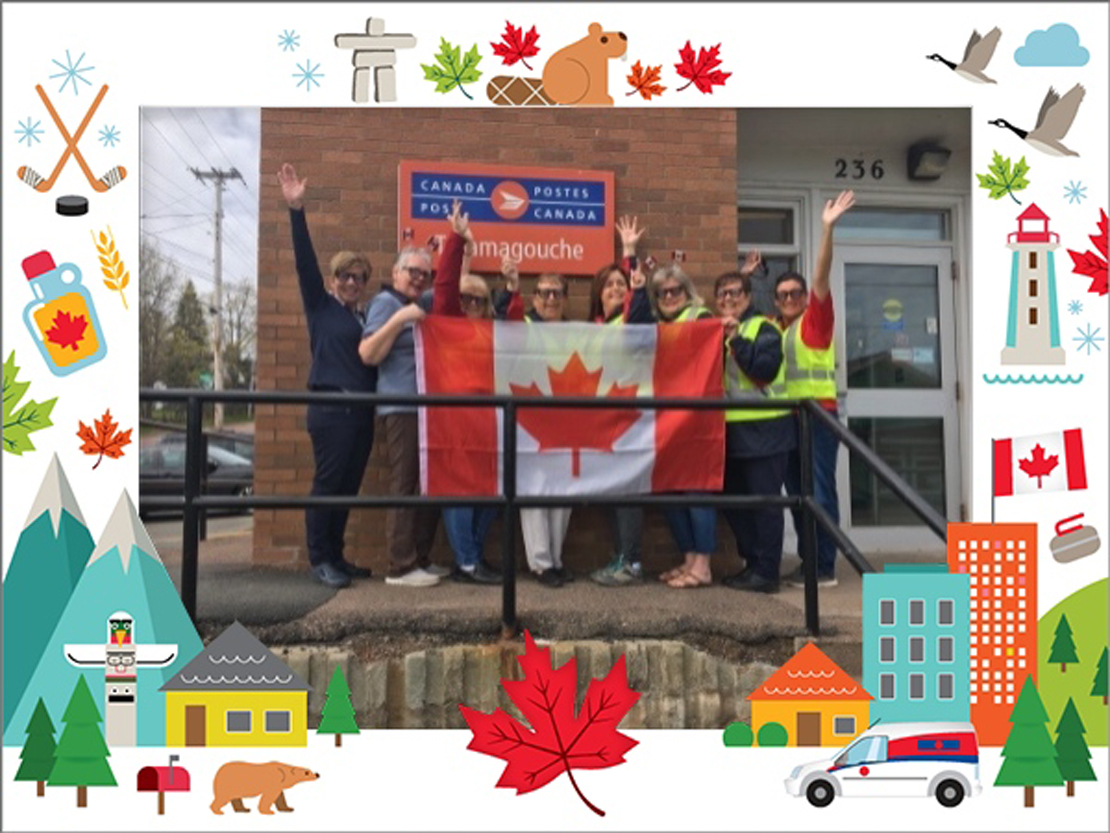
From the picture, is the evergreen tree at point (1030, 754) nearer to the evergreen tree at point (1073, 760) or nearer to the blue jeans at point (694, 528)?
the evergreen tree at point (1073, 760)

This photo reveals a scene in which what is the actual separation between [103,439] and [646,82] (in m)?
1.94

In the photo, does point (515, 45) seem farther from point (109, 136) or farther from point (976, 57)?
point (976, 57)

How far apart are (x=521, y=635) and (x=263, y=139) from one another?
2.06m

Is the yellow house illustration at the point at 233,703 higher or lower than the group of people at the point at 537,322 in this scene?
lower

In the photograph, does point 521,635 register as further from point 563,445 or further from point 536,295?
point 536,295

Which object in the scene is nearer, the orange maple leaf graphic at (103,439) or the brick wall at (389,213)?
the orange maple leaf graphic at (103,439)

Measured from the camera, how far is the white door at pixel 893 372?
13.8 feet

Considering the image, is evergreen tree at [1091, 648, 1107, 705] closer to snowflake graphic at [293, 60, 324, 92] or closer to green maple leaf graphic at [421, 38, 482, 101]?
green maple leaf graphic at [421, 38, 482, 101]

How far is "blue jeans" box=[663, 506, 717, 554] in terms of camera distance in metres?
3.84

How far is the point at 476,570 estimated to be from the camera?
3.79 meters

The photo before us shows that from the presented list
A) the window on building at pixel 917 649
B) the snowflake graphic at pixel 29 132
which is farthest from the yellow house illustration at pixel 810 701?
the snowflake graphic at pixel 29 132

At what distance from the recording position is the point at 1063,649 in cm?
280

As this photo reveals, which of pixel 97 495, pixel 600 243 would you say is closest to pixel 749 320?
pixel 600 243

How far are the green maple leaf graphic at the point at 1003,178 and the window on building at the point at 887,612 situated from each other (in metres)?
1.26
